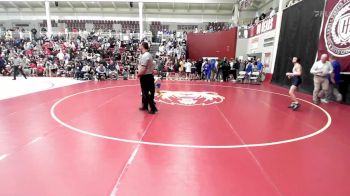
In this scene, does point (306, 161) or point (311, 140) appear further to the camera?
point (311, 140)

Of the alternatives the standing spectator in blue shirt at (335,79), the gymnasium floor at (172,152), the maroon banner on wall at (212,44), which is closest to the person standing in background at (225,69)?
the maroon banner on wall at (212,44)

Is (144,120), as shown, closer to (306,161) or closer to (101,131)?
(101,131)

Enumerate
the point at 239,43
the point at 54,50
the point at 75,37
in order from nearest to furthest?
the point at 239,43, the point at 54,50, the point at 75,37

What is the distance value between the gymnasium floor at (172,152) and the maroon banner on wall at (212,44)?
14.3 meters

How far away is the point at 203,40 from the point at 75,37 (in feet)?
39.7

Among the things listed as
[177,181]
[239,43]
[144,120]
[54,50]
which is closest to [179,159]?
[177,181]

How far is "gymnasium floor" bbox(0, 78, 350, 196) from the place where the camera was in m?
2.93

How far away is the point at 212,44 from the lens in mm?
21859

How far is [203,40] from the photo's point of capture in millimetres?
22188

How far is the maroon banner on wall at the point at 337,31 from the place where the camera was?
28.5 feet

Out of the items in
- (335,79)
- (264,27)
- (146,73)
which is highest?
(264,27)

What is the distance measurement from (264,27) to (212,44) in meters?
5.55

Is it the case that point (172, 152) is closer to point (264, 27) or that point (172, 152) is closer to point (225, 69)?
point (225, 69)

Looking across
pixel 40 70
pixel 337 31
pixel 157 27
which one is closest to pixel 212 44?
pixel 157 27
